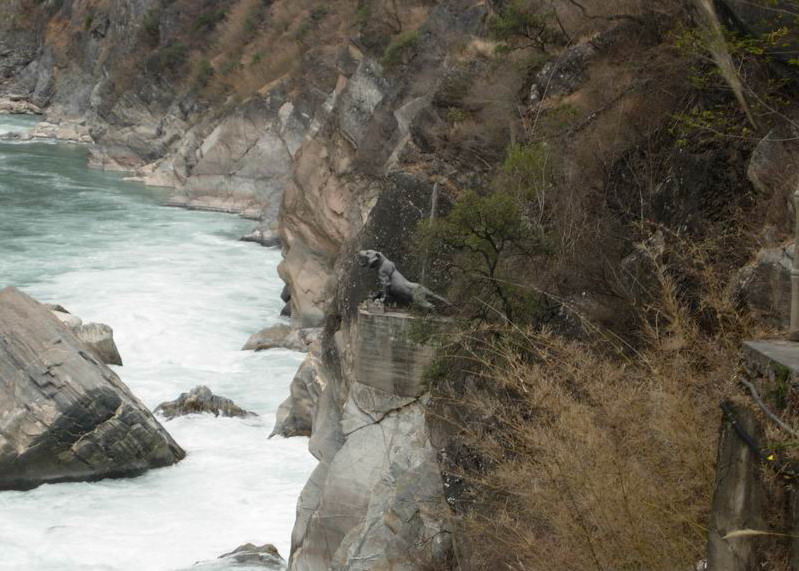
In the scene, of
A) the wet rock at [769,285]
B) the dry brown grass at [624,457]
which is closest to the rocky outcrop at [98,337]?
the dry brown grass at [624,457]

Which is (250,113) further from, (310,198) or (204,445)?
(204,445)

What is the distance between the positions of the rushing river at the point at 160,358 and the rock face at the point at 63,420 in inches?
10.3

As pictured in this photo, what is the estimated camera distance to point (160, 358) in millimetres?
23500

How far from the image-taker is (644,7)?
47.5 feet

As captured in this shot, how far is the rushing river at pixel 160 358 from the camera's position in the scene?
1520 cm

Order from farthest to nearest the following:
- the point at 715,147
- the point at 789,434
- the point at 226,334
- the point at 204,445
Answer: the point at 226,334 < the point at 204,445 < the point at 715,147 < the point at 789,434

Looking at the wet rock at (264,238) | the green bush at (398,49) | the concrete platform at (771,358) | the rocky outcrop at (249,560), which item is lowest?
the wet rock at (264,238)

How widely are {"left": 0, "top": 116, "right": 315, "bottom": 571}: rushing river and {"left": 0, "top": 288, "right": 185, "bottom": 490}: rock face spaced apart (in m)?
0.26

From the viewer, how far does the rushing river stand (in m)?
15.2

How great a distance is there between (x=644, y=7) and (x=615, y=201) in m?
3.25

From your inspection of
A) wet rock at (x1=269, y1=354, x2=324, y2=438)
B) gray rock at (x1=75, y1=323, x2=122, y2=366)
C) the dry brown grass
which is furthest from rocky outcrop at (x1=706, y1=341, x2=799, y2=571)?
gray rock at (x1=75, y1=323, x2=122, y2=366)

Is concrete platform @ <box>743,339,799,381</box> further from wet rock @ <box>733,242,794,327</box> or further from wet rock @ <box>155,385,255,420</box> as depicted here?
wet rock @ <box>155,385,255,420</box>

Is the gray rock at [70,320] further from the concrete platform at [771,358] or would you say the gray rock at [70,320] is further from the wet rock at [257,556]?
the concrete platform at [771,358]

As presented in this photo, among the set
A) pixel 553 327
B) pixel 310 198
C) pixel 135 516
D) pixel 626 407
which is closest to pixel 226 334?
pixel 310 198
